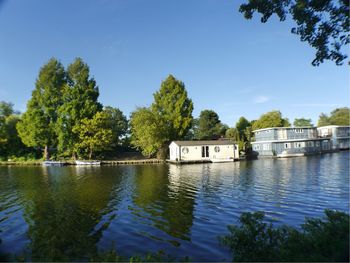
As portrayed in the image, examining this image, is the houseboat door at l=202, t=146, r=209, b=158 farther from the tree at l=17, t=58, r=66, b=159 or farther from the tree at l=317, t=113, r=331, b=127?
the tree at l=317, t=113, r=331, b=127

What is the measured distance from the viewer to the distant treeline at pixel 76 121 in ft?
164

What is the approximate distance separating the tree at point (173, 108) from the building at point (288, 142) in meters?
20.9

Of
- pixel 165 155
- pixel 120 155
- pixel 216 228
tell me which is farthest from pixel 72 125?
pixel 216 228

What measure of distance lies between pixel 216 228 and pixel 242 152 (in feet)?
182

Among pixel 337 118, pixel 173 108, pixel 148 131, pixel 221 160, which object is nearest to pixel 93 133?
pixel 148 131

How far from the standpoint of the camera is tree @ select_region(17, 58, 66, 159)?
1967 inches

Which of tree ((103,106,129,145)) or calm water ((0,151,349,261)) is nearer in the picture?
calm water ((0,151,349,261))

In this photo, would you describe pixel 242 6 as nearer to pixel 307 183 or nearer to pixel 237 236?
pixel 237 236

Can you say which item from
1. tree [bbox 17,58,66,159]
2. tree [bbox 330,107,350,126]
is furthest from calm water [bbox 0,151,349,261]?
tree [bbox 330,107,350,126]

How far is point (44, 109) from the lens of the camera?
5281 cm

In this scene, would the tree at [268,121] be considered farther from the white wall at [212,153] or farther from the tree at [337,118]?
the white wall at [212,153]

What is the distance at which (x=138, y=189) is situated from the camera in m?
19.9

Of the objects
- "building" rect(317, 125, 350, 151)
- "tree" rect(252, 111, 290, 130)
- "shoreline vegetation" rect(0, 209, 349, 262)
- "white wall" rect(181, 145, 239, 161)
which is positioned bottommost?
"shoreline vegetation" rect(0, 209, 349, 262)

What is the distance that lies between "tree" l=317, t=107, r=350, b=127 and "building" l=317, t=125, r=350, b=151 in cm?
1349
